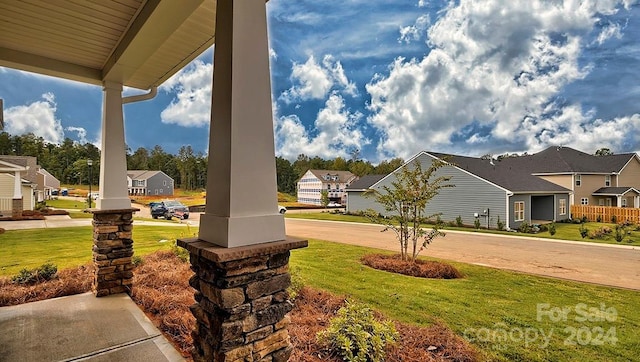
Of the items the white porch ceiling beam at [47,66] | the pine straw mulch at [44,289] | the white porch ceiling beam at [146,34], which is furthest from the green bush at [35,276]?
the white porch ceiling beam at [146,34]

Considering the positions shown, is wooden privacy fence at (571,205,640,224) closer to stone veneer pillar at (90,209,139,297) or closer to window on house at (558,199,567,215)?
window on house at (558,199,567,215)

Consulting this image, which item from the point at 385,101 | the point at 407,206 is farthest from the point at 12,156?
the point at 385,101

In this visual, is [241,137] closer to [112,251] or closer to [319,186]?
[112,251]

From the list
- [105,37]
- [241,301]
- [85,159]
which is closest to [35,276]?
[105,37]

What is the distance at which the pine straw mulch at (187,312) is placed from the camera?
246 cm

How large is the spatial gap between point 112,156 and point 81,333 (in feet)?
6.35

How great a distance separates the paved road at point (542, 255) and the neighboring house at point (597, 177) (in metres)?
11.1

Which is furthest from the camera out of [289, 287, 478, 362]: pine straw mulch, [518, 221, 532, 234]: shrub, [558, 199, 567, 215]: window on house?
[558, 199, 567, 215]: window on house

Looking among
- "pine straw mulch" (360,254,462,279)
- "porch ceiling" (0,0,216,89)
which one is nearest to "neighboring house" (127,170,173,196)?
"porch ceiling" (0,0,216,89)

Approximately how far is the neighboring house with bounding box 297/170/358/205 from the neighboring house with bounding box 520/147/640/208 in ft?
55.4

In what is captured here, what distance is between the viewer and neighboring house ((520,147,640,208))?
17578 millimetres

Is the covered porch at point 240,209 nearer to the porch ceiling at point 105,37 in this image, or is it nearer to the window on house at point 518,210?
the porch ceiling at point 105,37

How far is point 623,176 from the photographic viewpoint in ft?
59.5

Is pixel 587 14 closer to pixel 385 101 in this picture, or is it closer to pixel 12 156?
pixel 385 101
